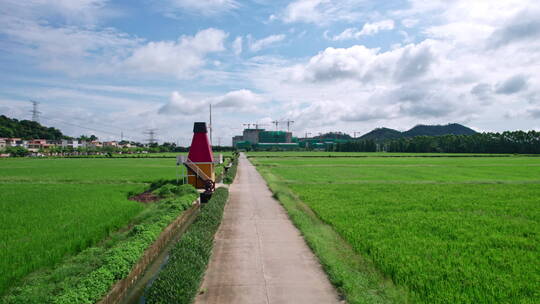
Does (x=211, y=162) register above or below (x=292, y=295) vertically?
above

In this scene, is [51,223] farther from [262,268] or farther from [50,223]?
[262,268]

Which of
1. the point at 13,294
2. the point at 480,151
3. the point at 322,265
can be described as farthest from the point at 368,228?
the point at 480,151

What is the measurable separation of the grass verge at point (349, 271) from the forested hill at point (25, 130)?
18725cm

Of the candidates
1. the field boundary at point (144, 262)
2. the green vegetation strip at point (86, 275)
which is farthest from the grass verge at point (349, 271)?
the green vegetation strip at point (86, 275)

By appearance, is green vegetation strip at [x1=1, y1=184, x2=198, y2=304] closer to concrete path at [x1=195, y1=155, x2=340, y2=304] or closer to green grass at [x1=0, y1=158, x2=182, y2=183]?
concrete path at [x1=195, y1=155, x2=340, y2=304]

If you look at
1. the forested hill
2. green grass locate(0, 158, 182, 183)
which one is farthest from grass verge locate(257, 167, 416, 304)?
the forested hill

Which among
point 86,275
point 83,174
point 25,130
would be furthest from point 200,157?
point 25,130

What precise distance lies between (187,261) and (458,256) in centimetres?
819

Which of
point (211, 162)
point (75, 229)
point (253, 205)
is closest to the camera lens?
point (75, 229)

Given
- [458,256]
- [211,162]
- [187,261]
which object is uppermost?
[211,162]

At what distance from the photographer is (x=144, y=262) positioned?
29.9 feet

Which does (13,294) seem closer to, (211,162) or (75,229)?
(75,229)

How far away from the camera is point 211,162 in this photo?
23.0m

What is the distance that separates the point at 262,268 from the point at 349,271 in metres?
2.31
